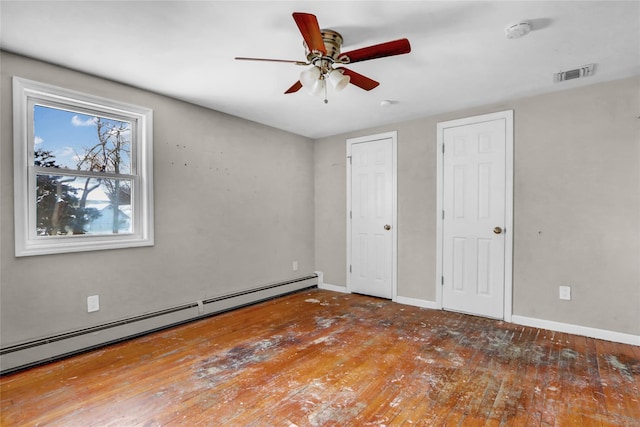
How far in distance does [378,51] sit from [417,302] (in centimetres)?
309

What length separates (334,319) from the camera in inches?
140

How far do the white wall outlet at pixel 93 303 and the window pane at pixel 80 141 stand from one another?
1.11m

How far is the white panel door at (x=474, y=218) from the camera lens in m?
3.50

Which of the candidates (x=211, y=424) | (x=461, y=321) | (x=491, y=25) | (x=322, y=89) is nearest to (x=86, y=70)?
(x=322, y=89)

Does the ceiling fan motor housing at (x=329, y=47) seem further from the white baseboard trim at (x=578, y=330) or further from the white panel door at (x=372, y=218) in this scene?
the white baseboard trim at (x=578, y=330)

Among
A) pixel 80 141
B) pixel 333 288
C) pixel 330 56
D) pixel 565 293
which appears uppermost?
pixel 330 56

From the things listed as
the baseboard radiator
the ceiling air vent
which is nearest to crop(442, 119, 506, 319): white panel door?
the ceiling air vent

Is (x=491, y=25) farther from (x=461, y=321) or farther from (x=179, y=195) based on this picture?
(x=179, y=195)

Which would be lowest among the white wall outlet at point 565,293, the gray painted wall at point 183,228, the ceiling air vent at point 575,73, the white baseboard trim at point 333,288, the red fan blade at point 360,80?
the white baseboard trim at point 333,288

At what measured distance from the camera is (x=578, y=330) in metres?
3.07

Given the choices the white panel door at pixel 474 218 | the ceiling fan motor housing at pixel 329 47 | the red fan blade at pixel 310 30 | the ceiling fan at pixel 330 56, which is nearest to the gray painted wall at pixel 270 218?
the white panel door at pixel 474 218

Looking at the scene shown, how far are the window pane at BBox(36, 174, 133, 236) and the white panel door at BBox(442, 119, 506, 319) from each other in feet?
11.3

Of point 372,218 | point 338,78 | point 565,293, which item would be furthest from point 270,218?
point 565,293

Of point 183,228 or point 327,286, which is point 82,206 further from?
point 327,286
